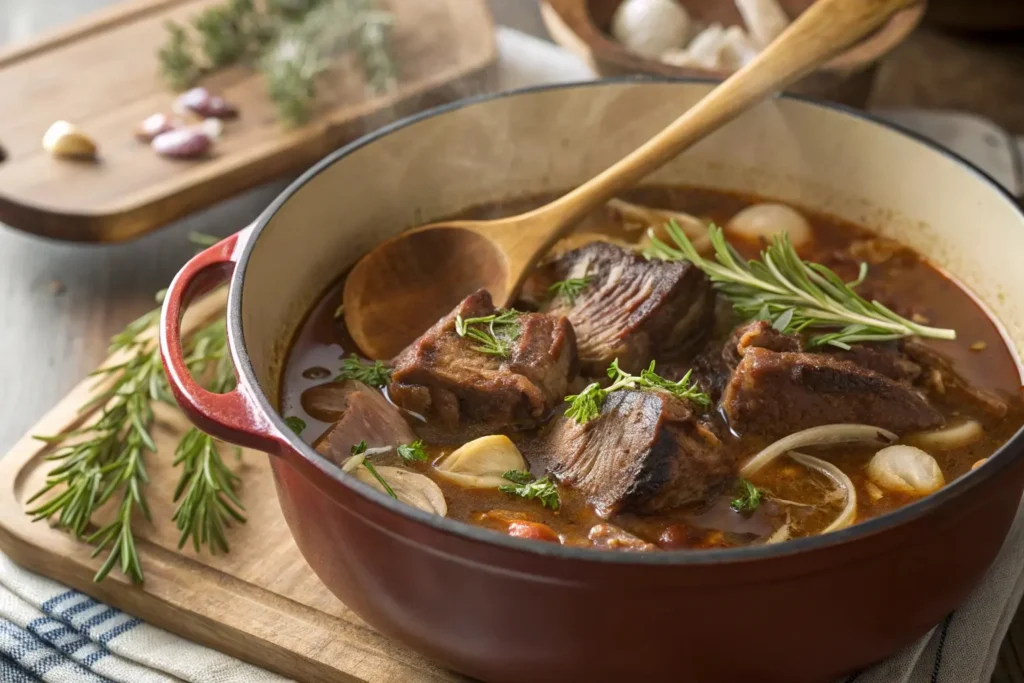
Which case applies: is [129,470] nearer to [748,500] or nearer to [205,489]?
[205,489]

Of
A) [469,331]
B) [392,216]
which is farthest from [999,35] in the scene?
[469,331]

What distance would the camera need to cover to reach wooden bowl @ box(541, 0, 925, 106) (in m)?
3.80

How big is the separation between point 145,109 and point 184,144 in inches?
17.4

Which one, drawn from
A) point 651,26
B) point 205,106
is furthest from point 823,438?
point 205,106

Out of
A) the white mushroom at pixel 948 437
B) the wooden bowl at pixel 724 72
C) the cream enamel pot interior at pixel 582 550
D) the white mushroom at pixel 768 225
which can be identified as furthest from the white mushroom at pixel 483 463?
the wooden bowl at pixel 724 72

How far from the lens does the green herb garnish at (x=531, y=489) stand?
2379 mm

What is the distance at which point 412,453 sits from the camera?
2471 millimetres

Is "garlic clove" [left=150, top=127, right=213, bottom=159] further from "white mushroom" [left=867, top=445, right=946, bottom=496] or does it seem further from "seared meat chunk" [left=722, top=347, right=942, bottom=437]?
"white mushroom" [left=867, top=445, right=946, bottom=496]

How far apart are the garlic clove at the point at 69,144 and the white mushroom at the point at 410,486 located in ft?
6.97

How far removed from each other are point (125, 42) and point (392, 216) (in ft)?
6.57

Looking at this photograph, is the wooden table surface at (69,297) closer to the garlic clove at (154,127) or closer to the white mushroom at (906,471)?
the garlic clove at (154,127)

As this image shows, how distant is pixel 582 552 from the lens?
1.80 metres

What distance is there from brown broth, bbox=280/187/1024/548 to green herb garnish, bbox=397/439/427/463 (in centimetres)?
2

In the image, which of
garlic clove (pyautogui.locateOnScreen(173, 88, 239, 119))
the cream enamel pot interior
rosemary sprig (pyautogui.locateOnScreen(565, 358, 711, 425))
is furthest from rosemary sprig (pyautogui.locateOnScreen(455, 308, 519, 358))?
garlic clove (pyautogui.locateOnScreen(173, 88, 239, 119))
